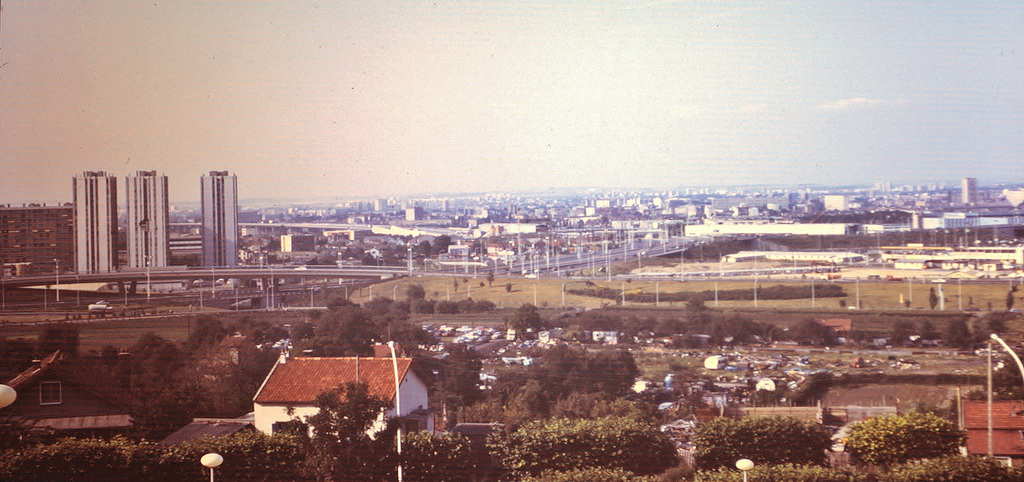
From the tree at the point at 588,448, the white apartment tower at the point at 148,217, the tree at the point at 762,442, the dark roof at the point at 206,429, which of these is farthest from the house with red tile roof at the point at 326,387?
the white apartment tower at the point at 148,217

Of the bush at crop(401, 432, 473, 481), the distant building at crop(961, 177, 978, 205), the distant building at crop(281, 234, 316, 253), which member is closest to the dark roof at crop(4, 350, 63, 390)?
the distant building at crop(281, 234, 316, 253)

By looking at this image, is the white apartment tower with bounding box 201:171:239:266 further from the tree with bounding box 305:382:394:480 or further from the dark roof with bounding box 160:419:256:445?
the tree with bounding box 305:382:394:480

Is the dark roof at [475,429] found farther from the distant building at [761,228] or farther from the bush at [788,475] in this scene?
the distant building at [761,228]

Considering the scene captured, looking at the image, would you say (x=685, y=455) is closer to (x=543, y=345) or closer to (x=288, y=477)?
(x=543, y=345)

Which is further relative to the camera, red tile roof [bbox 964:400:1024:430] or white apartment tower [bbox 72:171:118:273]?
white apartment tower [bbox 72:171:118:273]

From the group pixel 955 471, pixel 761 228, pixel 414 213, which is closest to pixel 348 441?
pixel 414 213

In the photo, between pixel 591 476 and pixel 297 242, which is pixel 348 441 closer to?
pixel 591 476
